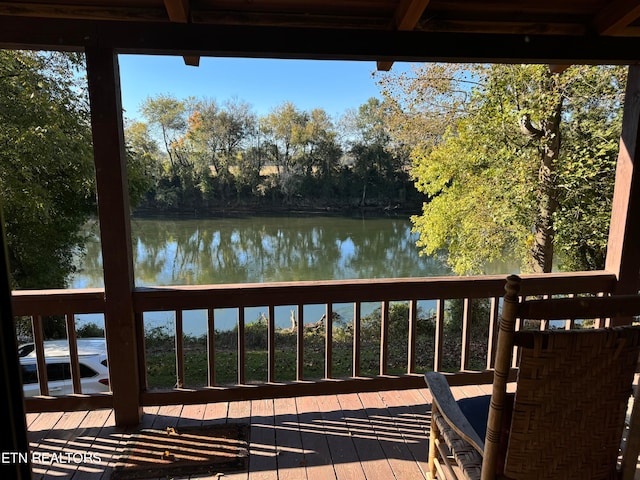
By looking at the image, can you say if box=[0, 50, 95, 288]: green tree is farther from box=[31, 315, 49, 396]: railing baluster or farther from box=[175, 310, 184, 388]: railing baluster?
box=[175, 310, 184, 388]: railing baluster

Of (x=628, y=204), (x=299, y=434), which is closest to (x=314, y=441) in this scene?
(x=299, y=434)

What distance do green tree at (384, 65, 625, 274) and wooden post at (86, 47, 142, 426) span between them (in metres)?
7.15

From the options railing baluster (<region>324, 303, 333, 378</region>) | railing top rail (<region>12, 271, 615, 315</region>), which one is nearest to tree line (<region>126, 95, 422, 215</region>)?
railing top rail (<region>12, 271, 615, 315</region>)

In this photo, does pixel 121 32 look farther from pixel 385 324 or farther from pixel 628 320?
pixel 628 320

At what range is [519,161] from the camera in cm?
781

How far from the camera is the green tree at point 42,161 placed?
7.49m

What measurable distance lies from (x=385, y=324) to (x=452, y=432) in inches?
39.6

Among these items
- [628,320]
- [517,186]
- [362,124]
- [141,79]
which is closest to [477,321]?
[517,186]

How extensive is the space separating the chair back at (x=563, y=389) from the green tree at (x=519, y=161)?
22.5 feet

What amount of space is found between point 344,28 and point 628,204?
1.98 meters

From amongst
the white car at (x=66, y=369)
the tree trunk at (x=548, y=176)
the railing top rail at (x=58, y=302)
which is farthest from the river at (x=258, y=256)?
the railing top rail at (x=58, y=302)

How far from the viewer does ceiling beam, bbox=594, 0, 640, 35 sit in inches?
79.0

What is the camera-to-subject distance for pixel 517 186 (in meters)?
7.77

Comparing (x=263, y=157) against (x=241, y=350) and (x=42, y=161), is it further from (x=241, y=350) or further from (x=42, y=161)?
(x=241, y=350)
